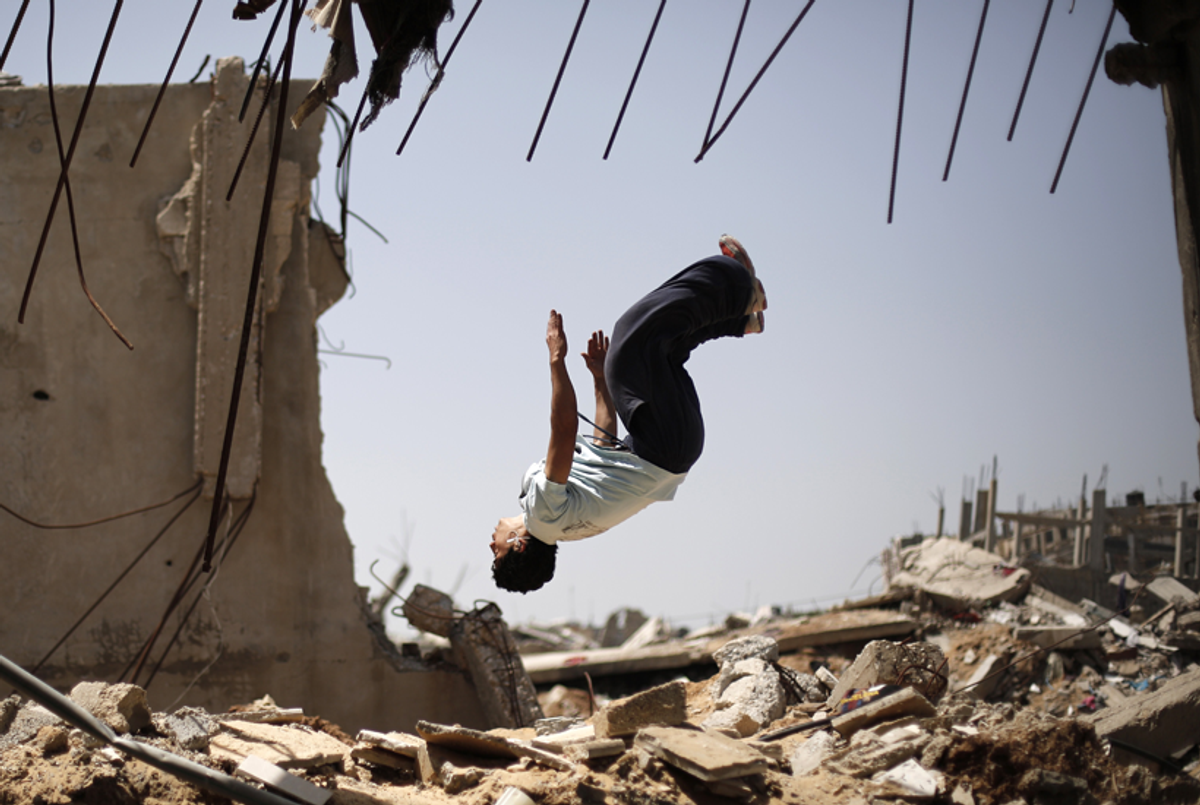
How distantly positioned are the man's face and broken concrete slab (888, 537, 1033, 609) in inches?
262

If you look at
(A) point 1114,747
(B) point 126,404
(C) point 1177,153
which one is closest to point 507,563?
(A) point 1114,747

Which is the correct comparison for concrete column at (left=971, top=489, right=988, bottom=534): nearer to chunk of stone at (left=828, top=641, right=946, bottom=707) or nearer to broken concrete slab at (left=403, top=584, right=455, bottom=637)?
broken concrete slab at (left=403, top=584, right=455, bottom=637)

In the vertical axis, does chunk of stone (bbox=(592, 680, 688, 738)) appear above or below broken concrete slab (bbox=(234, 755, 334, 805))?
above

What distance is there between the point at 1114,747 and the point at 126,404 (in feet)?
20.5

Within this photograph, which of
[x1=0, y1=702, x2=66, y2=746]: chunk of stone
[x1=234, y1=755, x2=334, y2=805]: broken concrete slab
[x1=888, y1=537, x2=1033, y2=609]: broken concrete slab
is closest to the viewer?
[x1=234, y1=755, x2=334, y2=805]: broken concrete slab

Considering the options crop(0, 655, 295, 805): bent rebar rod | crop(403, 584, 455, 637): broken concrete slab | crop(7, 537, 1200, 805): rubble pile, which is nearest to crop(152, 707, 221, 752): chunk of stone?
Result: crop(7, 537, 1200, 805): rubble pile

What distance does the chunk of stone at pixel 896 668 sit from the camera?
171 inches

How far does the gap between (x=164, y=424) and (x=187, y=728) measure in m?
3.54

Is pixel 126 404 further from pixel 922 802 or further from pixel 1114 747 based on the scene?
pixel 1114 747

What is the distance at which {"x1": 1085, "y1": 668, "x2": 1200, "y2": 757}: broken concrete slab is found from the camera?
4531mm

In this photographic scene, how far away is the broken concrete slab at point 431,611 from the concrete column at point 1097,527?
8.70m

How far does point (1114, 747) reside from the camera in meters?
4.32

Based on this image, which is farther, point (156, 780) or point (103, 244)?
point (103, 244)

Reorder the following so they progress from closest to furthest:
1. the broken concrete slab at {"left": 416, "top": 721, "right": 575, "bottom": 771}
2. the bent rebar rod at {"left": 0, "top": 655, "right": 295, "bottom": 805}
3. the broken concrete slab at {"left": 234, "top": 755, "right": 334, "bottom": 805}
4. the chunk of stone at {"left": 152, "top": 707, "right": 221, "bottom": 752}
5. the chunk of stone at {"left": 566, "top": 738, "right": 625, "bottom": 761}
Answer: the bent rebar rod at {"left": 0, "top": 655, "right": 295, "bottom": 805} → the broken concrete slab at {"left": 234, "top": 755, "right": 334, "bottom": 805} → the chunk of stone at {"left": 152, "top": 707, "right": 221, "bottom": 752} → the chunk of stone at {"left": 566, "top": 738, "right": 625, "bottom": 761} → the broken concrete slab at {"left": 416, "top": 721, "right": 575, "bottom": 771}
